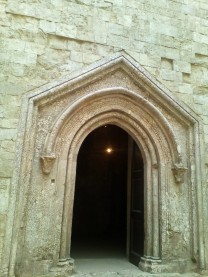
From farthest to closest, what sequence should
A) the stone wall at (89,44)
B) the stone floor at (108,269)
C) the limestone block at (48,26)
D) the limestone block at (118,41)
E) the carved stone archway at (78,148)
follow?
the limestone block at (118,41) < the limestone block at (48,26) < the stone floor at (108,269) < the stone wall at (89,44) < the carved stone archway at (78,148)

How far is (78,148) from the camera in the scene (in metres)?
4.34

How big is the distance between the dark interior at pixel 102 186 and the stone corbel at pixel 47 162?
13.7 feet

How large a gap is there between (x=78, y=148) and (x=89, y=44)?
5.35 ft

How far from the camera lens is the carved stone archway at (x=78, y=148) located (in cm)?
384

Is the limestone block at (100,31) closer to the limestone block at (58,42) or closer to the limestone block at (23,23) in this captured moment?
the limestone block at (58,42)

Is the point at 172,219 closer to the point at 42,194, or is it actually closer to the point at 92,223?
the point at 42,194

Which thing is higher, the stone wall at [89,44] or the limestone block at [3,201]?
the stone wall at [89,44]

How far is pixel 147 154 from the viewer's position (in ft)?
15.4

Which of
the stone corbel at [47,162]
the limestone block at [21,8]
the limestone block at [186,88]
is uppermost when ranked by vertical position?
the limestone block at [21,8]

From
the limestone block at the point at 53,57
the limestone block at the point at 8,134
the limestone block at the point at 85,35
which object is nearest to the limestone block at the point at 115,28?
the limestone block at the point at 85,35

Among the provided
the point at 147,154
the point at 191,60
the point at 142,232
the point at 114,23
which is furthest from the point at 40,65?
the point at 142,232

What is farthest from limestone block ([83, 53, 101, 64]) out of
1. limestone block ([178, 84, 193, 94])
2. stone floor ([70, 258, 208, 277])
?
stone floor ([70, 258, 208, 277])

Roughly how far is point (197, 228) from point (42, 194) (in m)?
2.41

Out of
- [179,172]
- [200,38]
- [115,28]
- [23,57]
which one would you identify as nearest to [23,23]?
[23,57]
